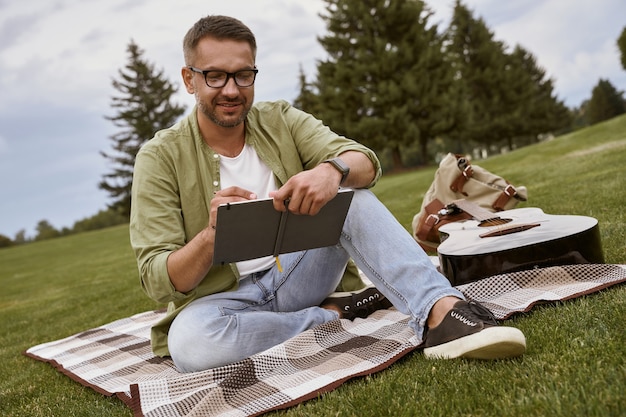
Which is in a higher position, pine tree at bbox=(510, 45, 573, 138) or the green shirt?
pine tree at bbox=(510, 45, 573, 138)

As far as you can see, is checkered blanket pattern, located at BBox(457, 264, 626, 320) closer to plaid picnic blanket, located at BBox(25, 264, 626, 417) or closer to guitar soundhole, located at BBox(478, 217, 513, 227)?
plaid picnic blanket, located at BBox(25, 264, 626, 417)

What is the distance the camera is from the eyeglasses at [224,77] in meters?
2.37

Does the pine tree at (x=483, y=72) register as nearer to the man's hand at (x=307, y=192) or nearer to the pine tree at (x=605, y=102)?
the pine tree at (x=605, y=102)

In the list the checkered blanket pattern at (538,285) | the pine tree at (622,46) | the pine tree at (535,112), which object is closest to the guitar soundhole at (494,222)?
the checkered blanket pattern at (538,285)

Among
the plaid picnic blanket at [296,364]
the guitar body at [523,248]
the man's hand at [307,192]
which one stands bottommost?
the plaid picnic blanket at [296,364]

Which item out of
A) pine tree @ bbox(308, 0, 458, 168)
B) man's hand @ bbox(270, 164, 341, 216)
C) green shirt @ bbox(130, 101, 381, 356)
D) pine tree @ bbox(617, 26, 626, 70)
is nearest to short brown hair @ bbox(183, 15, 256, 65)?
green shirt @ bbox(130, 101, 381, 356)

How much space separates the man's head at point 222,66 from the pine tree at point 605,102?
4744 cm

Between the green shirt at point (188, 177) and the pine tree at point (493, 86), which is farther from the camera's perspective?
the pine tree at point (493, 86)

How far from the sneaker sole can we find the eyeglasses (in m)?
1.39

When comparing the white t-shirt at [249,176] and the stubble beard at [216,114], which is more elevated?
the stubble beard at [216,114]

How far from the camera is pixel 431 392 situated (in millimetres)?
1634

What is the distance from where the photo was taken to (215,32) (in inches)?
93.3

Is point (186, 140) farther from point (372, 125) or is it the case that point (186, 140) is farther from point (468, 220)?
point (372, 125)

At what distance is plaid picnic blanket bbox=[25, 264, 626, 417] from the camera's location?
1910 millimetres
